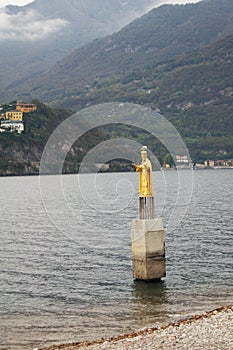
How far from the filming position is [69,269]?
42281mm

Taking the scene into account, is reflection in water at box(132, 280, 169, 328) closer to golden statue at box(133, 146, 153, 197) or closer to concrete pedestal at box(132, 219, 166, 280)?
concrete pedestal at box(132, 219, 166, 280)

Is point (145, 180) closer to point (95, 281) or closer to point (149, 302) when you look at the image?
point (149, 302)

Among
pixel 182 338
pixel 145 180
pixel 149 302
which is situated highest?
pixel 145 180

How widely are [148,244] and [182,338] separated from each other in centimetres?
Result: 1021

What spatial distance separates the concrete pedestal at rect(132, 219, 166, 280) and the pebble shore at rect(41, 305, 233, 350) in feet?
22.5

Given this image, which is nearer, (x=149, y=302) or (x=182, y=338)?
(x=182, y=338)

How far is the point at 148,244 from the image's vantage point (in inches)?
1286

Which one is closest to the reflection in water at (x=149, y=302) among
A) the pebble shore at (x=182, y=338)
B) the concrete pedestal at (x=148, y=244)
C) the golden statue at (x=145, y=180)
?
the concrete pedestal at (x=148, y=244)

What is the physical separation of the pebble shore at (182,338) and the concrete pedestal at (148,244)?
270 inches

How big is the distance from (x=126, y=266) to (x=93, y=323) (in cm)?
1406

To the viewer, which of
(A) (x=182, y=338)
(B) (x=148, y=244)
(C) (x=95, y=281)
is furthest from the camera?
(C) (x=95, y=281)

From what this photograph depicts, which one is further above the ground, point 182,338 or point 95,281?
point 182,338

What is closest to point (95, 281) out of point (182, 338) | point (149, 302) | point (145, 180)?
point (149, 302)

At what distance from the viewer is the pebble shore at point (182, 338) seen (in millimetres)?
21766
